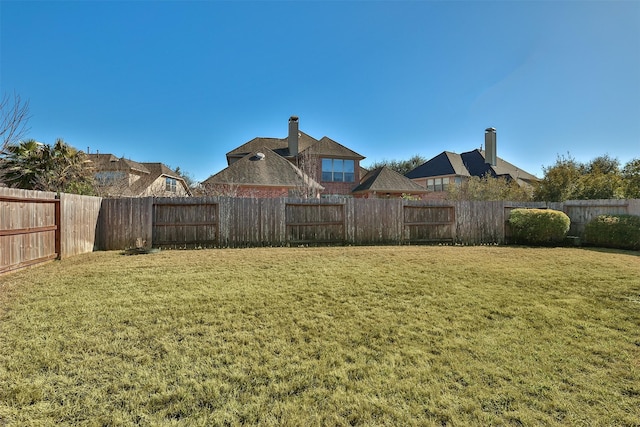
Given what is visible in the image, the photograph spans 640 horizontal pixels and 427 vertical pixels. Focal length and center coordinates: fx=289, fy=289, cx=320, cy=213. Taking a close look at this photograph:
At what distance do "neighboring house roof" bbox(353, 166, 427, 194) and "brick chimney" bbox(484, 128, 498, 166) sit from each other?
10236 millimetres

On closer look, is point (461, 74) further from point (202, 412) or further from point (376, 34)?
point (202, 412)

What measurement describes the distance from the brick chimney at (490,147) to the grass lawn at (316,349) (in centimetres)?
2577

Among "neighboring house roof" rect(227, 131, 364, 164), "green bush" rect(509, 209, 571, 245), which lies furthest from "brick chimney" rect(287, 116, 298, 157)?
"green bush" rect(509, 209, 571, 245)

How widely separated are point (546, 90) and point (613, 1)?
12.8 feet

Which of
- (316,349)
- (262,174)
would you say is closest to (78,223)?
(316,349)

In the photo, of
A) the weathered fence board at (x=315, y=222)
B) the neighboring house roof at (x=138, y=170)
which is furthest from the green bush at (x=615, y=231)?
the neighboring house roof at (x=138, y=170)

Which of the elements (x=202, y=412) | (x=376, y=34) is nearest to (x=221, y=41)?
(x=376, y=34)

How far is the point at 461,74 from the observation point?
11945mm

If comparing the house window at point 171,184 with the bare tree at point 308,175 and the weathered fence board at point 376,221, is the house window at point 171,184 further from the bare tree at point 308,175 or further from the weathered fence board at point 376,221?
the weathered fence board at point 376,221

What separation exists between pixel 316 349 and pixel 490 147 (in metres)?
31.4

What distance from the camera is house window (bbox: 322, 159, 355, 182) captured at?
23.6 metres

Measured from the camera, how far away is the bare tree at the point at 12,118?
24.7 feet

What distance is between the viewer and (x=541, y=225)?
10.8 metres

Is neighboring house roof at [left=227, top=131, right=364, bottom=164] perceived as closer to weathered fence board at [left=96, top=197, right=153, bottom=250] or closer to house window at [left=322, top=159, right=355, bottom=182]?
house window at [left=322, top=159, right=355, bottom=182]
